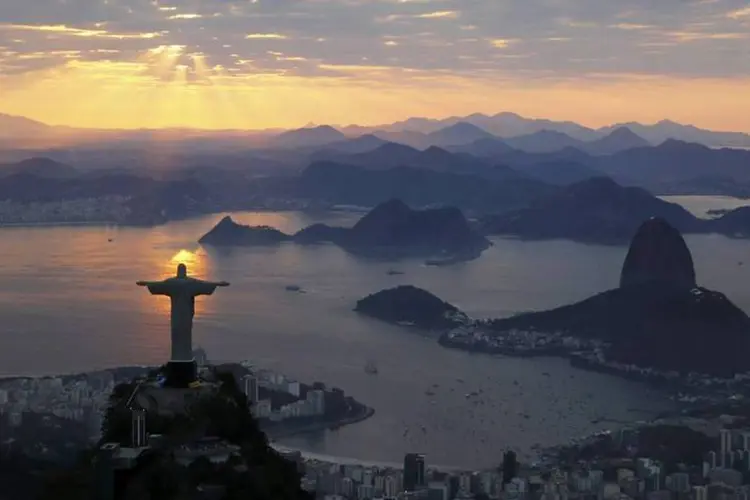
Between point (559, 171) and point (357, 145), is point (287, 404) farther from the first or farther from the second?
point (357, 145)

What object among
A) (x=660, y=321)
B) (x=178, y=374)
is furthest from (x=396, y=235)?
(x=178, y=374)

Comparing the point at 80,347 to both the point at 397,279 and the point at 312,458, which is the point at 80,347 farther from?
the point at 397,279

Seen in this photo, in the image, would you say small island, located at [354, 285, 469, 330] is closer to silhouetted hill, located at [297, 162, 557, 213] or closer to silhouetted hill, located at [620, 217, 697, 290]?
silhouetted hill, located at [620, 217, 697, 290]

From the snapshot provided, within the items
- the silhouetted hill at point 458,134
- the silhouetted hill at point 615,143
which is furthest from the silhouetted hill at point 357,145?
the silhouetted hill at point 615,143

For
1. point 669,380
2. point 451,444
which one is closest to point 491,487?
point 451,444

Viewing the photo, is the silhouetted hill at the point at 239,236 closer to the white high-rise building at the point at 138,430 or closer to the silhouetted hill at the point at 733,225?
the silhouetted hill at the point at 733,225

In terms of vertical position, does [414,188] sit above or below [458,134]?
below
